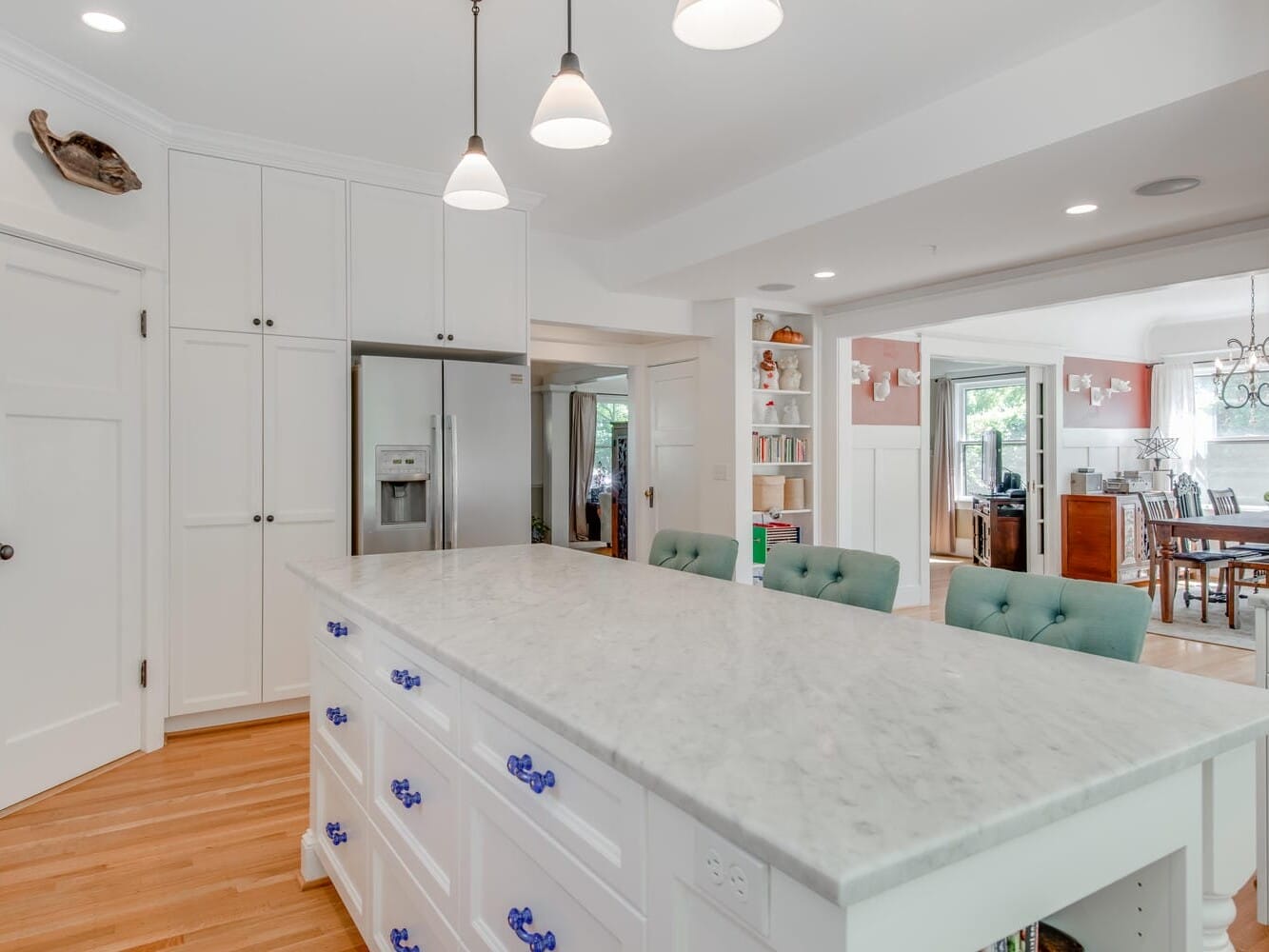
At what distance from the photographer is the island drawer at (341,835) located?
186cm

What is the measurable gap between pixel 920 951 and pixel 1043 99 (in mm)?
2897

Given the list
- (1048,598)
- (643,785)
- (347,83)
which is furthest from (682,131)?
(643,785)

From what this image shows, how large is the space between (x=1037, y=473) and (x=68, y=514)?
7.67m

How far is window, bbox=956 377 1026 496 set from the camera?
9.26m

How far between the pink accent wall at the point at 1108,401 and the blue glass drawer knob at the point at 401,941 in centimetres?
770

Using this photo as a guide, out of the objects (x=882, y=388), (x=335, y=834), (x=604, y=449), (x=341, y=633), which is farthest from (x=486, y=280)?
(x=604, y=449)

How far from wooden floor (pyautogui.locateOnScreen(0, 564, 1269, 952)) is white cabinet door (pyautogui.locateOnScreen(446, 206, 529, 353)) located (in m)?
2.19

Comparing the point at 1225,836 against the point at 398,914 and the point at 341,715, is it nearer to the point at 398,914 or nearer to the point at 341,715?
the point at 398,914

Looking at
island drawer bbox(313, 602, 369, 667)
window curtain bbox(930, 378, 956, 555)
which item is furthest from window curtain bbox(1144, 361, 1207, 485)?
island drawer bbox(313, 602, 369, 667)

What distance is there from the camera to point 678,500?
5.88 metres

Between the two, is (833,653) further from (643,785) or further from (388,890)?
(388,890)

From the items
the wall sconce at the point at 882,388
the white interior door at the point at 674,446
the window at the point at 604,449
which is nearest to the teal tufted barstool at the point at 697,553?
the white interior door at the point at 674,446

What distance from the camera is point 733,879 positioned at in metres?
0.73

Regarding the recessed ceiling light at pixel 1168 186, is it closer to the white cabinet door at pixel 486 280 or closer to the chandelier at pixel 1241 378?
the white cabinet door at pixel 486 280
